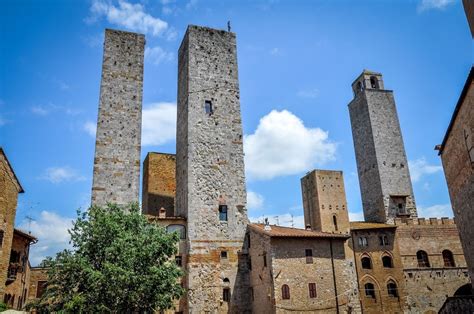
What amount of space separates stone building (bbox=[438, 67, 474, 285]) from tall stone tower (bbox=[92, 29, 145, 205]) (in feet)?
70.4

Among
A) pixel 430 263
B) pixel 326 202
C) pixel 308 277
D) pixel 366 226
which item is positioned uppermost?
pixel 326 202

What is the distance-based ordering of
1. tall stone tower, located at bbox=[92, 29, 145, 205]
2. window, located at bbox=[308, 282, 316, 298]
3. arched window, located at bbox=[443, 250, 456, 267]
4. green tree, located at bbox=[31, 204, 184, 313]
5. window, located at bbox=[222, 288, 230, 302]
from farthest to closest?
arched window, located at bbox=[443, 250, 456, 267] → tall stone tower, located at bbox=[92, 29, 145, 205] → window, located at bbox=[222, 288, 230, 302] → window, located at bbox=[308, 282, 316, 298] → green tree, located at bbox=[31, 204, 184, 313]

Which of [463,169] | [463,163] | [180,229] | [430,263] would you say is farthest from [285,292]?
[430,263]

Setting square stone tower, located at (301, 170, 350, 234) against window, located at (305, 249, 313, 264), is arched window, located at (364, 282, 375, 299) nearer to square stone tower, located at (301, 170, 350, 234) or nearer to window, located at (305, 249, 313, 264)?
square stone tower, located at (301, 170, 350, 234)

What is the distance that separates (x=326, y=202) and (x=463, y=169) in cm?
2153

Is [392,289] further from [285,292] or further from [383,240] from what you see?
[285,292]

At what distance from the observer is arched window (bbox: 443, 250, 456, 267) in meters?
37.8

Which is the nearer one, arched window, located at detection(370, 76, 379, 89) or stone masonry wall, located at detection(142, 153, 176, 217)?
stone masonry wall, located at detection(142, 153, 176, 217)

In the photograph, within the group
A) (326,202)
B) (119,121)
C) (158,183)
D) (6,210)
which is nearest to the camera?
(6,210)

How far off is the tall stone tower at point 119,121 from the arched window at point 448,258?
29723mm

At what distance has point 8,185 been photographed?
80.7 ft

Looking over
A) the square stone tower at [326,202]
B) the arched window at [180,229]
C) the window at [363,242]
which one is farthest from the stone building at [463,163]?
the arched window at [180,229]

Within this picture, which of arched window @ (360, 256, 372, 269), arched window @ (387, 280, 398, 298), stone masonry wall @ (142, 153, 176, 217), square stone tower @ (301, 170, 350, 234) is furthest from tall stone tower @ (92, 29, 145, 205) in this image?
arched window @ (387, 280, 398, 298)

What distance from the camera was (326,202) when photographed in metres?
41.4
